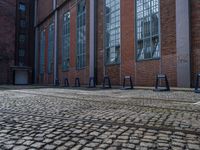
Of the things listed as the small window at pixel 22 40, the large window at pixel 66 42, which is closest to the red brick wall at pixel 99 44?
the large window at pixel 66 42

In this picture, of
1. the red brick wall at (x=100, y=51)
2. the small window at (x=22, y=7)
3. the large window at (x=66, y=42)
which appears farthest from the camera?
the small window at (x=22, y=7)

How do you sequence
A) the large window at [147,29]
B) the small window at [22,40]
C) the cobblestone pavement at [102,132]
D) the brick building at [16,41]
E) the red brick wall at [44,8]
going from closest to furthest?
the cobblestone pavement at [102,132] < the large window at [147,29] < the red brick wall at [44,8] < the brick building at [16,41] < the small window at [22,40]

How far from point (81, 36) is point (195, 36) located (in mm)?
11152

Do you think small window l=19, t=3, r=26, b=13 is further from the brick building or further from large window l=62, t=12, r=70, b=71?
large window l=62, t=12, r=70, b=71

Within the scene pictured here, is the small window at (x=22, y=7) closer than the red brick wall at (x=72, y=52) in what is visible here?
No

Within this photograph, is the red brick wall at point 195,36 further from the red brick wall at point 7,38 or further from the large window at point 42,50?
the red brick wall at point 7,38

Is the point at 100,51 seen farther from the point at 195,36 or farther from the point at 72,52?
the point at 195,36

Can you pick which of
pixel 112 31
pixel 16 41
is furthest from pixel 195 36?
pixel 16 41

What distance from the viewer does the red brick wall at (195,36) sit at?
9766 millimetres

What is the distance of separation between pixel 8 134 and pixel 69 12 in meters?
20.6

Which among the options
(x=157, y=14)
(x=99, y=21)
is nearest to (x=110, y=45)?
(x=99, y=21)

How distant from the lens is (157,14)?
11766 mm

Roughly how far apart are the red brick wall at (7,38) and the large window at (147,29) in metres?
23.7

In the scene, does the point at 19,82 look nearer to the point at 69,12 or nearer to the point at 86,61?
the point at 69,12
